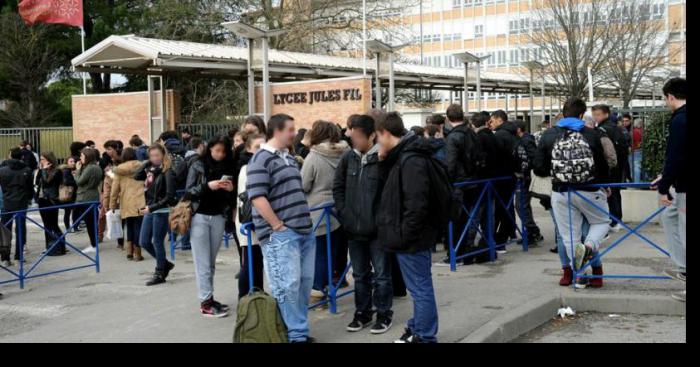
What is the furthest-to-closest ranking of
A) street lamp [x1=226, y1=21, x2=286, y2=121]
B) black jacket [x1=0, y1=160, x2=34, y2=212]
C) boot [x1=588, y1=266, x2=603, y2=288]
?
street lamp [x1=226, y1=21, x2=286, y2=121]
black jacket [x1=0, y1=160, x2=34, y2=212]
boot [x1=588, y1=266, x2=603, y2=288]

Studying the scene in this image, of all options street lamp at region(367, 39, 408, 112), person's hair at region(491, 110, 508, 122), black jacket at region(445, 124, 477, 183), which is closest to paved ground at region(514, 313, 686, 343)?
black jacket at region(445, 124, 477, 183)

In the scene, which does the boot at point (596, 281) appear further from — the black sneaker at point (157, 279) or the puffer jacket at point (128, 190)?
the puffer jacket at point (128, 190)

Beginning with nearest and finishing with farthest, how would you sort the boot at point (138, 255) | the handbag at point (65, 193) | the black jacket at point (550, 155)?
the black jacket at point (550, 155)
the boot at point (138, 255)
the handbag at point (65, 193)

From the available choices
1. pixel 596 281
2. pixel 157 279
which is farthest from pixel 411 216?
pixel 157 279

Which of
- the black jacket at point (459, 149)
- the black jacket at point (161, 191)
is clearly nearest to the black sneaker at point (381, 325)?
the black jacket at point (459, 149)

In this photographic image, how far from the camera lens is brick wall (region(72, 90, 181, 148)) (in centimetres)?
2333

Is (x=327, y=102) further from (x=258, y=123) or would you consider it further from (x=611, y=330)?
(x=611, y=330)

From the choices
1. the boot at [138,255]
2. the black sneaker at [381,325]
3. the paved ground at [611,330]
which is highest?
the black sneaker at [381,325]

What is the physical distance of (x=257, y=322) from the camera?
5668 mm

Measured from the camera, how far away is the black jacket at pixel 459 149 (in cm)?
916

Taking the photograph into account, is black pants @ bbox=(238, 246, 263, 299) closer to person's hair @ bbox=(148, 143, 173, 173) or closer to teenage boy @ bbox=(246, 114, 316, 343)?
teenage boy @ bbox=(246, 114, 316, 343)

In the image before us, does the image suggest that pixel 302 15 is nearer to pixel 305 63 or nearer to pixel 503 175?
pixel 305 63

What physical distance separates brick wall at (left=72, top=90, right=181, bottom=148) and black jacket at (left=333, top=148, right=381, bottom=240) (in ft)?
55.0

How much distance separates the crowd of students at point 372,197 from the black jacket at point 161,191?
0.02 m
